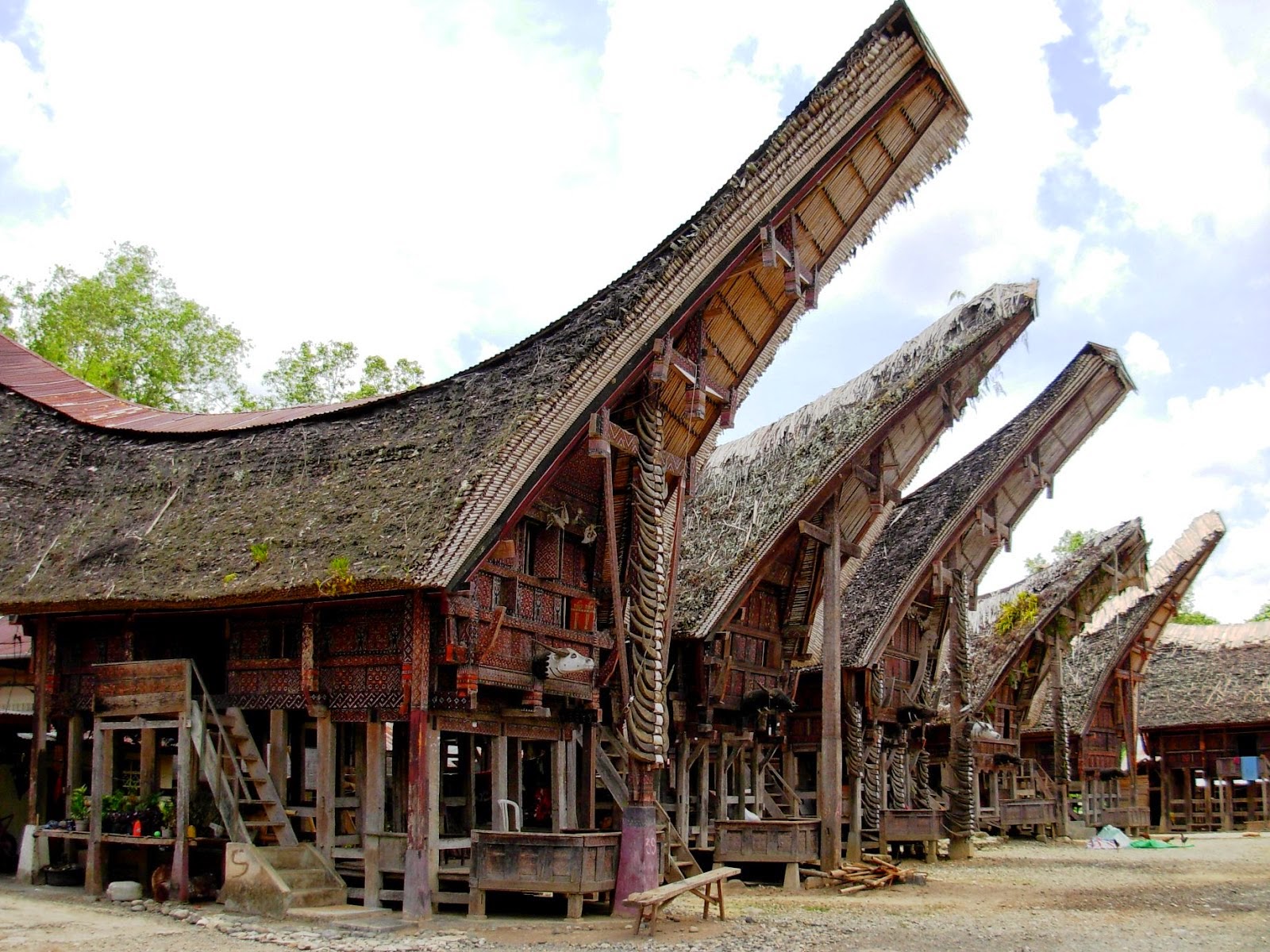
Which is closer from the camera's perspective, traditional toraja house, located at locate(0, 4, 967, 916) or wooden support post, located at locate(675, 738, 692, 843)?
traditional toraja house, located at locate(0, 4, 967, 916)

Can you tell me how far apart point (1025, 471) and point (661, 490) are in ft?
40.0

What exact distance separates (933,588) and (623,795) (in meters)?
11.8

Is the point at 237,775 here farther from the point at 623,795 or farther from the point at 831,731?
the point at 831,731

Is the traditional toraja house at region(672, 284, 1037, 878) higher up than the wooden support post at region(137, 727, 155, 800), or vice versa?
the traditional toraja house at region(672, 284, 1037, 878)

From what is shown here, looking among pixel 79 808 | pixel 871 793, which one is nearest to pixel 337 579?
pixel 79 808

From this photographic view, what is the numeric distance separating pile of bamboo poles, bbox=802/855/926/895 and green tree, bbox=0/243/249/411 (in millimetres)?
20552

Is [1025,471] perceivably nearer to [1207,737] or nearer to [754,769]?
[754,769]

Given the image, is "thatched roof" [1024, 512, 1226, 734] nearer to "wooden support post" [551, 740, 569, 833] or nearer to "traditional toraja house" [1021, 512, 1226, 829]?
"traditional toraja house" [1021, 512, 1226, 829]

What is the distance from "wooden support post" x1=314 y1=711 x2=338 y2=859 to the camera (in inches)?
503

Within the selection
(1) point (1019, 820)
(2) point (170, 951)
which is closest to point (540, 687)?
(2) point (170, 951)

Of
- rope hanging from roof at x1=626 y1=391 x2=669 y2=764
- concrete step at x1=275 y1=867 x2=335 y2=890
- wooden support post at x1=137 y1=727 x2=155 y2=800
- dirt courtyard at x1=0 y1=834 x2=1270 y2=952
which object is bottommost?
dirt courtyard at x1=0 y1=834 x2=1270 y2=952

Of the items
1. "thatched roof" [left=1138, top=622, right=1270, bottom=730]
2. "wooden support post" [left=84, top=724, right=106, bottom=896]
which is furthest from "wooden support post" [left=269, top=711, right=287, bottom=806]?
"thatched roof" [left=1138, top=622, right=1270, bottom=730]

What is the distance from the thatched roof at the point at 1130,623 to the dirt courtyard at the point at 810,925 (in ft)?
51.2

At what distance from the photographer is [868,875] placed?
17219 mm
